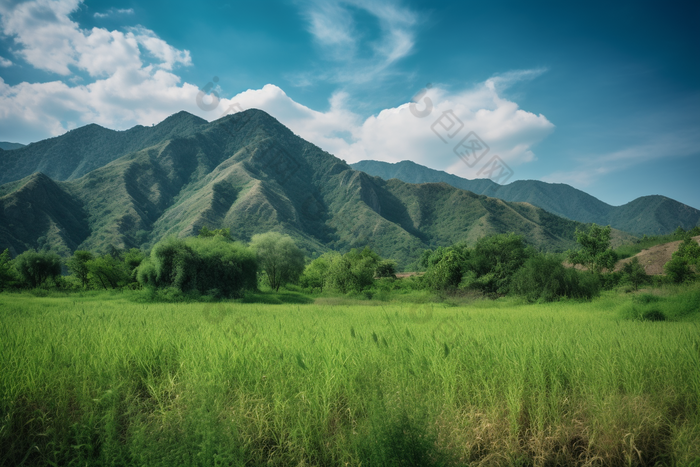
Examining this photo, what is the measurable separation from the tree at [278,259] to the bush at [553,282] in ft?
85.6

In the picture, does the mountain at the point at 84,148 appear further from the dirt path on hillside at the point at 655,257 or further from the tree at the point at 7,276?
the dirt path on hillside at the point at 655,257

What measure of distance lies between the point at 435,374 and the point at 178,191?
134m

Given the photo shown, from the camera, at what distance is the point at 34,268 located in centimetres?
3281

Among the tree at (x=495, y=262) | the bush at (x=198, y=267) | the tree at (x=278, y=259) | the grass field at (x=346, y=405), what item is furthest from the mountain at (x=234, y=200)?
the grass field at (x=346, y=405)

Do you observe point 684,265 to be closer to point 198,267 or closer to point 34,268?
point 198,267

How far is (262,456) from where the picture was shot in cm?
288

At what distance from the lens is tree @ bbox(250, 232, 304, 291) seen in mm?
38500

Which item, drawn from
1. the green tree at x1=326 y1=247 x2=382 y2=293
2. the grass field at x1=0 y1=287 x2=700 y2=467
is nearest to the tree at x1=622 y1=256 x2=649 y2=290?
the green tree at x1=326 y1=247 x2=382 y2=293

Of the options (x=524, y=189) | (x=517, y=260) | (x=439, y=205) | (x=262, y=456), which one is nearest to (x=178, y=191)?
(x=439, y=205)

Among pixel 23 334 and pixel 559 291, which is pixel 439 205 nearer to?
pixel 559 291

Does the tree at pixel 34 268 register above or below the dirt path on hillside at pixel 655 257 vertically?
below

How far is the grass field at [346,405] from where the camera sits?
8.89 feet

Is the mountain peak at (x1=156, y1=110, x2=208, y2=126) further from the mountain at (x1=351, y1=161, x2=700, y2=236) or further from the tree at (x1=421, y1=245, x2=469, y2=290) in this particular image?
the tree at (x1=421, y1=245, x2=469, y2=290)

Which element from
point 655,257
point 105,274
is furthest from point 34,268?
point 655,257
